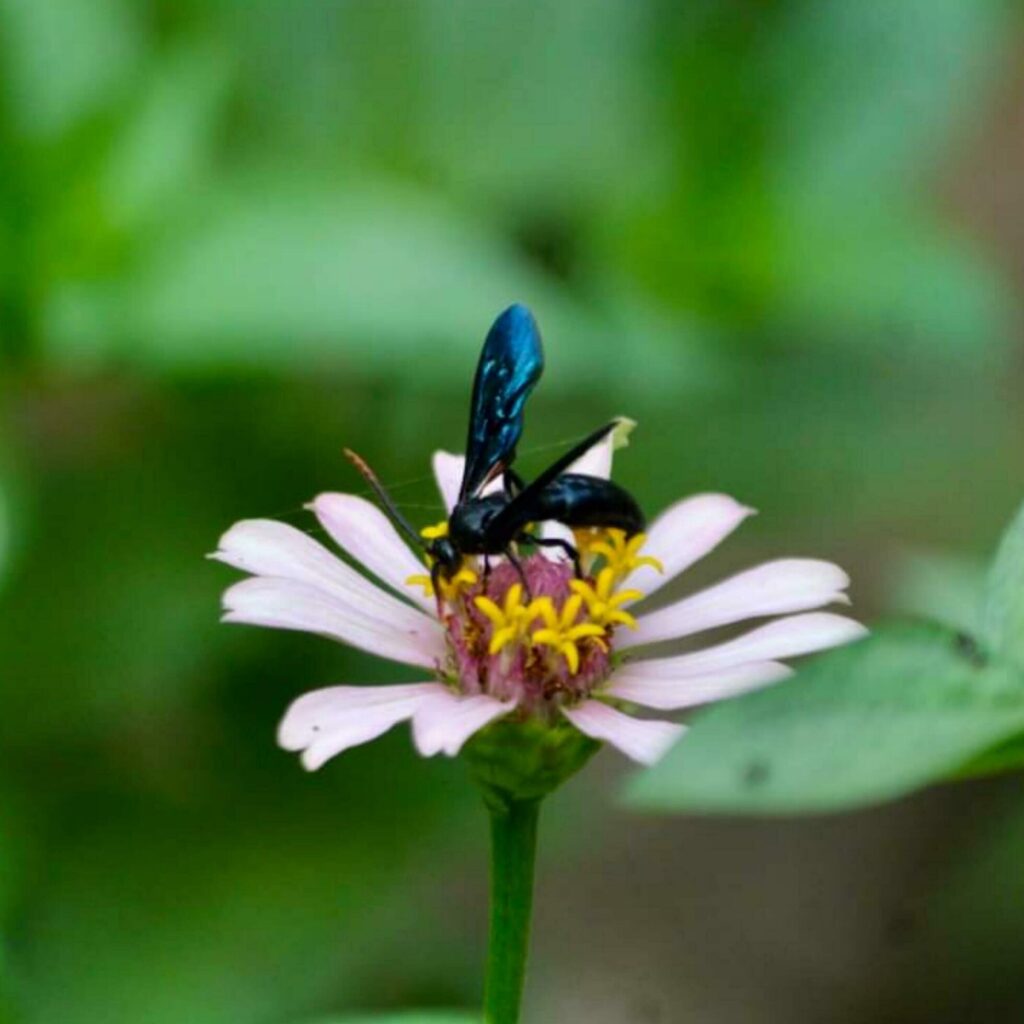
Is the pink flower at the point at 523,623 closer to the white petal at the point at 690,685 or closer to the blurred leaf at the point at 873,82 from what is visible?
the white petal at the point at 690,685

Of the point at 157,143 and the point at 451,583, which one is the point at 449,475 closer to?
the point at 451,583

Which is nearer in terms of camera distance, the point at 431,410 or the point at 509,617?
the point at 509,617

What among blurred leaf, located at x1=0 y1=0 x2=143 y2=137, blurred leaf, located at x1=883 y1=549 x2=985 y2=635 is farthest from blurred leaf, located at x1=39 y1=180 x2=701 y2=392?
blurred leaf, located at x1=883 y1=549 x2=985 y2=635

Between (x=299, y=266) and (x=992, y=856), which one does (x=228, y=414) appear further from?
(x=992, y=856)

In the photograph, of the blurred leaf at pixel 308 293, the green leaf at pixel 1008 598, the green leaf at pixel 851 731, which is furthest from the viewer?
the blurred leaf at pixel 308 293

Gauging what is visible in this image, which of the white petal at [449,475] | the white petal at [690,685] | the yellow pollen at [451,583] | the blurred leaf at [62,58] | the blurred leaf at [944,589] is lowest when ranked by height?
the white petal at [690,685]

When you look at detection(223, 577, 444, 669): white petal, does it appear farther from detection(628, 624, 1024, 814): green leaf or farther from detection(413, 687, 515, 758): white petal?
detection(628, 624, 1024, 814): green leaf

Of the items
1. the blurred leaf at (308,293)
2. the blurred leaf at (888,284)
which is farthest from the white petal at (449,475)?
the blurred leaf at (888,284)

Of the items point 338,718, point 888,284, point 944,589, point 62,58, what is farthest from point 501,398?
point 888,284
